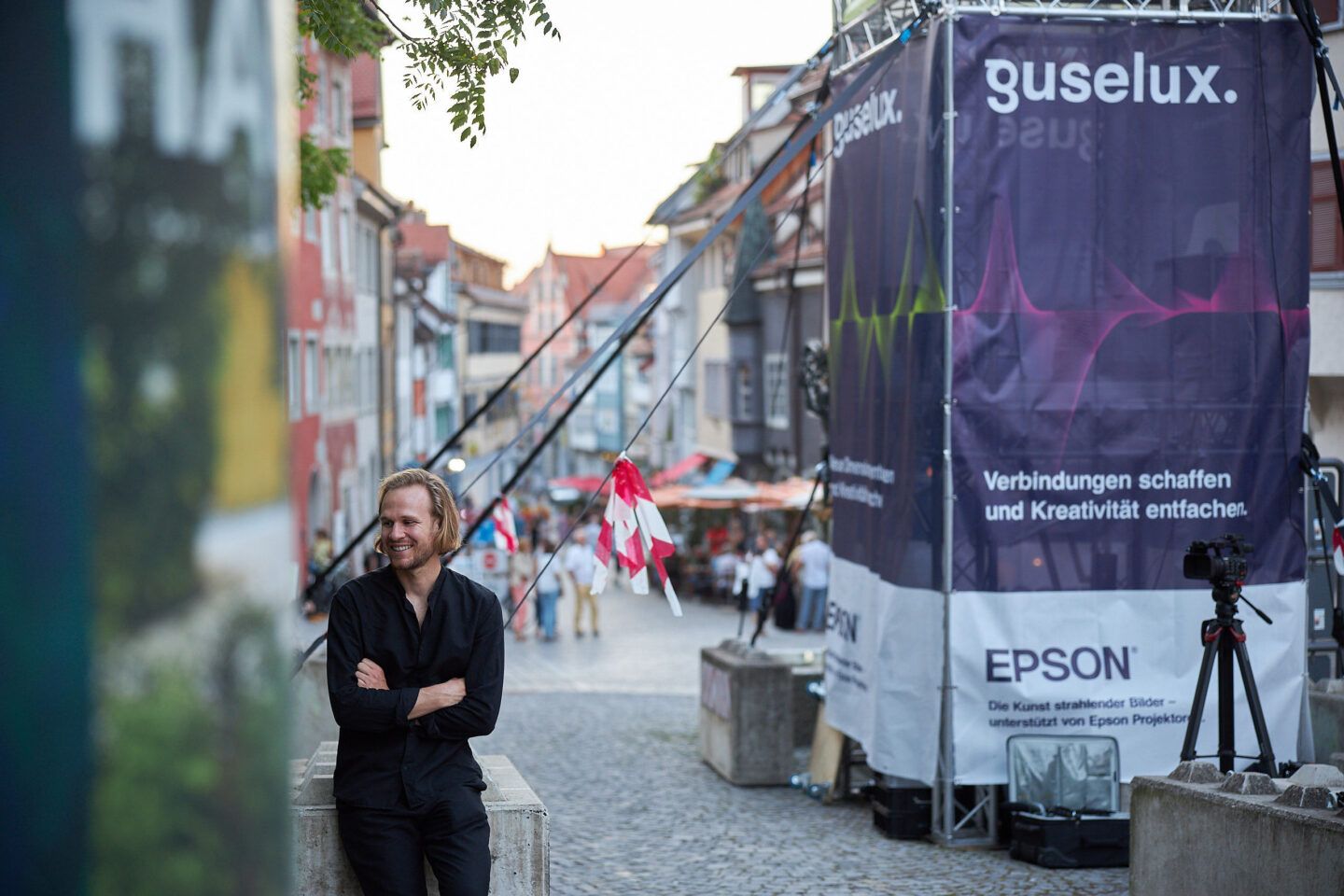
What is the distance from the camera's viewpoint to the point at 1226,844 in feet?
22.4

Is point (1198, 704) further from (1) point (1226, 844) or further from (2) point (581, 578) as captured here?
(2) point (581, 578)

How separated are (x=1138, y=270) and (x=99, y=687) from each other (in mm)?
9339

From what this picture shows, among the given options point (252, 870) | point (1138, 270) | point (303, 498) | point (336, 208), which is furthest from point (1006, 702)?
point (336, 208)

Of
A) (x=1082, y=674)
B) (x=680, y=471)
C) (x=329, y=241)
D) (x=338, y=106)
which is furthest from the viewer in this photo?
(x=680, y=471)

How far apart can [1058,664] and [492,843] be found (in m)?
5.50

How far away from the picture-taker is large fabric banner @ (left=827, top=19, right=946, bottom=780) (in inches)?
405

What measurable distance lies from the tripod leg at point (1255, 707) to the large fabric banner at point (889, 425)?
1.84 meters

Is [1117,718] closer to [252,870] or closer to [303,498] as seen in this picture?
[252,870]

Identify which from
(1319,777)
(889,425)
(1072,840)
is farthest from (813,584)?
(1319,777)

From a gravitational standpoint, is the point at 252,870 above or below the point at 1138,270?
below

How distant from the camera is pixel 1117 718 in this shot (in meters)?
10.2

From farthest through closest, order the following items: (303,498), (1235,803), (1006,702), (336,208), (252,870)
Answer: (336,208) → (303,498) → (1006,702) → (1235,803) → (252,870)

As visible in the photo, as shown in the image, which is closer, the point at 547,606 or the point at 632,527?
the point at 632,527

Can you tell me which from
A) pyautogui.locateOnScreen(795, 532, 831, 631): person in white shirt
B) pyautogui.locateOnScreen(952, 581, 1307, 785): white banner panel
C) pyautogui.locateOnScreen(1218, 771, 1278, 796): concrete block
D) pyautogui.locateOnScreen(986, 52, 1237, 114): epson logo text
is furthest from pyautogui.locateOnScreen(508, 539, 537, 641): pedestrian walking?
pyautogui.locateOnScreen(1218, 771, 1278, 796): concrete block
